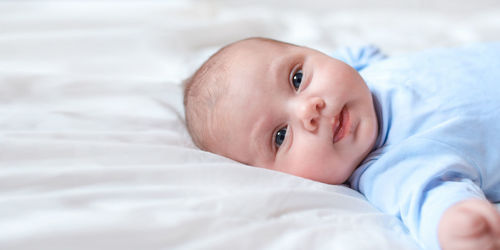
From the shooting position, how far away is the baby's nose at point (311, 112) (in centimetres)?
98

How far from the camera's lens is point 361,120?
102 centimetres

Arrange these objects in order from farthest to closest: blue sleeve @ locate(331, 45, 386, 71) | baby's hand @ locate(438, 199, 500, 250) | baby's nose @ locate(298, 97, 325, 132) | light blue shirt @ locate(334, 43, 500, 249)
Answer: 1. blue sleeve @ locate(331, 45, 386, 71)
2. baby's nose @ locate(298, 97, 325, 132)
3. light blue shirt @ locate(334, 43, 500, 249)
4. baby's hand @ locate(438, 199, 500, 250)

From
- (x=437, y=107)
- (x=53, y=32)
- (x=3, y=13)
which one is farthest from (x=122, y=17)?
(x=437, y=107)

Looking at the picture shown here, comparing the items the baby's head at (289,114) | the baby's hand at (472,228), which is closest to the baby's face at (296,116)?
the baby's head at (289,114)

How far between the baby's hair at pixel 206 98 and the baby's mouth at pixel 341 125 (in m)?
0.25

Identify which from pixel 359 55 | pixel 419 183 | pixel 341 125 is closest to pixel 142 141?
pixel 341 125

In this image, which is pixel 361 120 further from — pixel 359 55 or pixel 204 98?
pixel 359 55

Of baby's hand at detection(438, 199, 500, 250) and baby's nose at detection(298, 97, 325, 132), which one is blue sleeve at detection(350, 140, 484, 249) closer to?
Answer: baby's hand at detection(438, 199, 500, 250)

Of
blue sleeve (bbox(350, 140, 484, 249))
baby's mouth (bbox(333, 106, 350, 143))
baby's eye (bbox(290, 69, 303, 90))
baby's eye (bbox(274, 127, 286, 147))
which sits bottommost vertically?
blue sleeve (bbox(350, 140, 484, 249))

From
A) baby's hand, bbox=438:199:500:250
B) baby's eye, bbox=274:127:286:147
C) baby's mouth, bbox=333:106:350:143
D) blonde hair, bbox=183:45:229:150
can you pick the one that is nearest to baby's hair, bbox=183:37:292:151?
blonde hair, bbox=183:45:229:150

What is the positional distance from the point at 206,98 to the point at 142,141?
17cm

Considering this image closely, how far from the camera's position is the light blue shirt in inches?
33.9

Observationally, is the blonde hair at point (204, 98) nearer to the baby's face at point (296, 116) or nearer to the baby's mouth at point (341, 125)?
the baby's face at point (296, 116)

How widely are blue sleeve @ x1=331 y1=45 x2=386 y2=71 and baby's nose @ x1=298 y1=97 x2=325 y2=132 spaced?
436 mm
